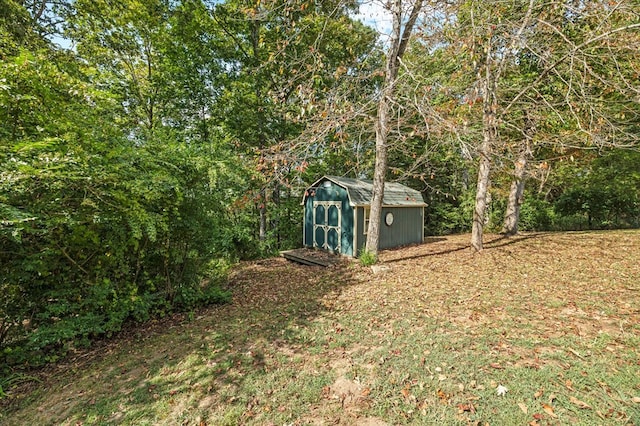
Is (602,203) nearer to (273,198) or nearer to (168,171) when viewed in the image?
(273,198)

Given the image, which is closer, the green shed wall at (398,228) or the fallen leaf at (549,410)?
Result: the fallen leaf at (549,410)

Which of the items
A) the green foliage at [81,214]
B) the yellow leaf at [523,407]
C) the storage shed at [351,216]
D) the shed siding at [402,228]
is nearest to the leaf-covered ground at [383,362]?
the yellow leaf at [523,407]

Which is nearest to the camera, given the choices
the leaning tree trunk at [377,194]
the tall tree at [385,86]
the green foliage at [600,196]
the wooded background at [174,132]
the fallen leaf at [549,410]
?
the fallen leaf at [549,410]

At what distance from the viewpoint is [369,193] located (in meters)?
10.6

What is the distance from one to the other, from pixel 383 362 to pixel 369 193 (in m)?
7.78

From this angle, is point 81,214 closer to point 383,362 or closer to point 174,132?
point 174,132

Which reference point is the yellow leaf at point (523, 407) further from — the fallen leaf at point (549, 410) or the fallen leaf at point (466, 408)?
the fallen leaf at point (466, 408)

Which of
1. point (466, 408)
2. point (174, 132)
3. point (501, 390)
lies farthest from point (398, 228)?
point (466, 408)

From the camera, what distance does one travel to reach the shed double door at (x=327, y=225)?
10145mm

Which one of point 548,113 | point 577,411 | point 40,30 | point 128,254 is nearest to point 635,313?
point 577,411

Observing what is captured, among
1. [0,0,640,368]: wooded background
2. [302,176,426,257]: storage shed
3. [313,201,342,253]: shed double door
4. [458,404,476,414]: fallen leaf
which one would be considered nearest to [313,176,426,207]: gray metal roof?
[302,176,426,257]: storage shed

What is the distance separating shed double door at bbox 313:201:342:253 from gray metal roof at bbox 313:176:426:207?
2.22ft

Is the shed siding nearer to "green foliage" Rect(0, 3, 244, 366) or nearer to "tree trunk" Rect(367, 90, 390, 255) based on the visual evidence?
"tree trunk" Rect(367, 90, 390, 255)

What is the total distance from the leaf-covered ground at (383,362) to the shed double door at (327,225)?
14.1ft
